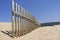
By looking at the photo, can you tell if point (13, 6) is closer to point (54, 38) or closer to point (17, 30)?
point (17, 30)

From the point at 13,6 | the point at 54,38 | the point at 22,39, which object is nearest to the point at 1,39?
the point at 22,39

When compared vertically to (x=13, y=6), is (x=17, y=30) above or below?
below

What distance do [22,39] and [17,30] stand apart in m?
1.75

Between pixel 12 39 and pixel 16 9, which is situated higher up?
pixel 16 9

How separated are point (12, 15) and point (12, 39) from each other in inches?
56.3

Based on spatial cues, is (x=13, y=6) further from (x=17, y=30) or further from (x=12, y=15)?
(x=17, y=30)

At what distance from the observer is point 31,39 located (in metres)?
10.4

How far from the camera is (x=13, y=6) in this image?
33.3ft

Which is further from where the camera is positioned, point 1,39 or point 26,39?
point 26,39

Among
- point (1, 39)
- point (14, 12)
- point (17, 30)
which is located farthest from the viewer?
point (17, 30)

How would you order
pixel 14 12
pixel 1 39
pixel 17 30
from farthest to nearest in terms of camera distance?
pixel 17 30 → pixel 14 12 → pixel 1 39

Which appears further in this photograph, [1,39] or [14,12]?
[14,12]

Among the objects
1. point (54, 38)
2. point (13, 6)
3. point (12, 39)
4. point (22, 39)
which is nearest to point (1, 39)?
point (12, 39)

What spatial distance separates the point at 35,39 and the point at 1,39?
2.08m
